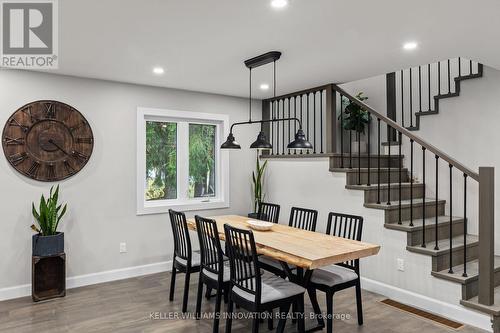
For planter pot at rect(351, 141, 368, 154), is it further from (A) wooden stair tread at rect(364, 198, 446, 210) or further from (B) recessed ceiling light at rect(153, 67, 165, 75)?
(B) recessed ceiling light at rect(153, 67, 165, 75)

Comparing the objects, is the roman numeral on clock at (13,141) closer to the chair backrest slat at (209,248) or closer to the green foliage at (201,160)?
the green foliage at (201,160)

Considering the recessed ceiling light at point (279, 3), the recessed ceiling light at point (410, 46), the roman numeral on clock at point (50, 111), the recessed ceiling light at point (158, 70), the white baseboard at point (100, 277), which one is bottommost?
the white baseboard at point (100, 277)

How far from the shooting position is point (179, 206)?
4.89 meters

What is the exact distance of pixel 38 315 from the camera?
3359mm

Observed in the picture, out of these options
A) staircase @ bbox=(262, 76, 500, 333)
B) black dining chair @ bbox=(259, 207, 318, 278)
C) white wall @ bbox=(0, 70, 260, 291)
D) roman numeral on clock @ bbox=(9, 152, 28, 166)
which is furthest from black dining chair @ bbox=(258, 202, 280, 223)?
roman numeral on clock @ bbox=(9, 152, 28, 166)

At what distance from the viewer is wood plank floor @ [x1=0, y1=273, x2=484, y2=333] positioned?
121 inches

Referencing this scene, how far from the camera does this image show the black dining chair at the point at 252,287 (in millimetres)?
2482

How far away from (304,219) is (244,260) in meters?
1.51

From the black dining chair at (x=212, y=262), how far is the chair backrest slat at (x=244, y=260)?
254mm

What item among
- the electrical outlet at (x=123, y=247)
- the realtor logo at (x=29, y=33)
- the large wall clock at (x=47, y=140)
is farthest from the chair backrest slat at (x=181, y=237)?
the realtor logo at (x=29, y=33)

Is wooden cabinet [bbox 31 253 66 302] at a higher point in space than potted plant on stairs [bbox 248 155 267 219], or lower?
lower

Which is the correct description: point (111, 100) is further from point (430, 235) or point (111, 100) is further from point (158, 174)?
point (430, 235)

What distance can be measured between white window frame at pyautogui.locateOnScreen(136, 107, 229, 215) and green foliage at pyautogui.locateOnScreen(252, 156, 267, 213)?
1.55ft

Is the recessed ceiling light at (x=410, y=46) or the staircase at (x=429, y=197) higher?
the recessed ceiling light at (x=410, y=46)
